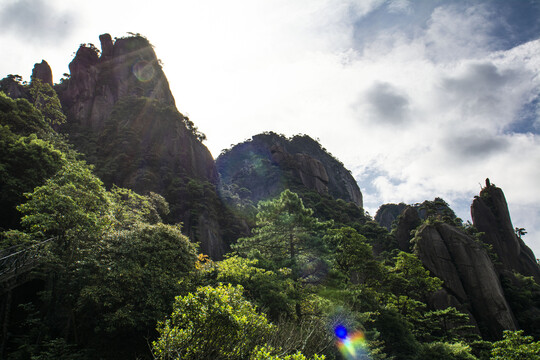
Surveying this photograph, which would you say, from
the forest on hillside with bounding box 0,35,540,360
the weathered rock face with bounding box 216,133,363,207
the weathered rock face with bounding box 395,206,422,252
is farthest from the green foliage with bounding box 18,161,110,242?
the weathered rock face with bounding box 395,206,422,252

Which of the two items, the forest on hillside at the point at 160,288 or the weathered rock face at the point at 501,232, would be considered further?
the weathered rock face at the point at 501,232

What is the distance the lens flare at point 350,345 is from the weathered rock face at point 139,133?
21563 mm

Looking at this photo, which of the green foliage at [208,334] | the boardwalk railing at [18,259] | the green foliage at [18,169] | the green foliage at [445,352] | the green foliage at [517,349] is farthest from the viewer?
the green foliage at [445,352]

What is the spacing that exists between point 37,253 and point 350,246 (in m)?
21.8

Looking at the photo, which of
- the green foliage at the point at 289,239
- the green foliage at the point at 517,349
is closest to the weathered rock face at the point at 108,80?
the green foliage at the point at 289,239

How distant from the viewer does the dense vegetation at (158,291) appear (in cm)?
771

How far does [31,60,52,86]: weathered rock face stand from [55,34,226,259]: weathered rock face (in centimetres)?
483

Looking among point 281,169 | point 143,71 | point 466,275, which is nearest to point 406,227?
point 466,275

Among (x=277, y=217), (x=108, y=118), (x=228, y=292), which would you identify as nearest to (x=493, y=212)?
(x=277, y=217)

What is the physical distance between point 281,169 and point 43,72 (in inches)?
2139

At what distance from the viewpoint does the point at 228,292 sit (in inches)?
314

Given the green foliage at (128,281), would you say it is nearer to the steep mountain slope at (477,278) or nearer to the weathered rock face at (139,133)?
the weathered rock face at (139,133)

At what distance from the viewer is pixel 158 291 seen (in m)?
12.1

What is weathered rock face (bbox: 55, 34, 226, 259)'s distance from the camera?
34.8 m
